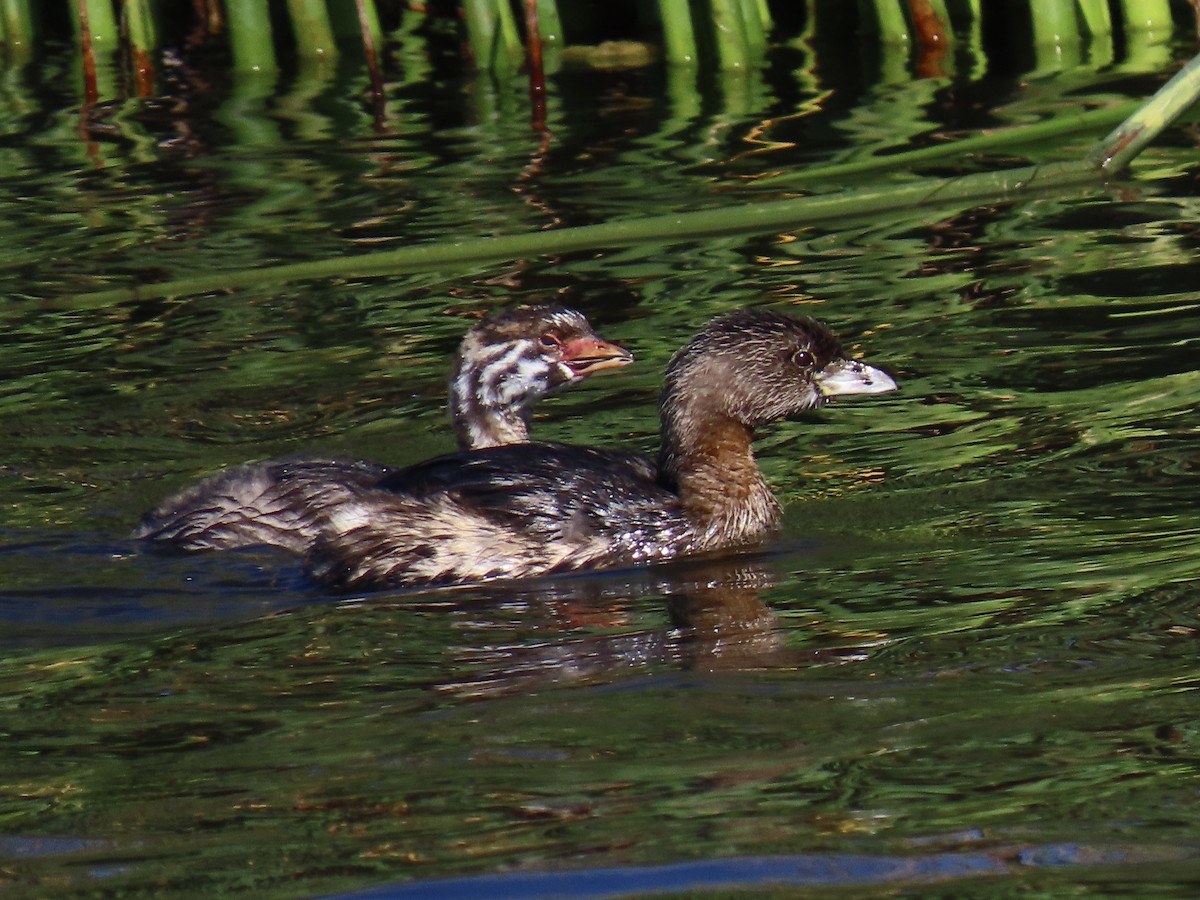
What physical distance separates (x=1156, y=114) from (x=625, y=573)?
2.79m

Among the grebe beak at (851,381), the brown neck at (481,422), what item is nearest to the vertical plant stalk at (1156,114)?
the grebe beak at (851,381)

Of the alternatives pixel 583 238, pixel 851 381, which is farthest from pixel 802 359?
pixel 583 238

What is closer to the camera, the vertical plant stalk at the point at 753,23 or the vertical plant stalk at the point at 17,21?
the vertical plant stalk at the point at 753,23

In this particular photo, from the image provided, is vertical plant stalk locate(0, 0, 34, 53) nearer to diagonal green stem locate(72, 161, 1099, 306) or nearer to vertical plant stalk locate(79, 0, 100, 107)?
vertical plant stalk locate(79, 0, 100, 107)

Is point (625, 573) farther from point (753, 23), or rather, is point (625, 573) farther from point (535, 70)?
point (753, 23)

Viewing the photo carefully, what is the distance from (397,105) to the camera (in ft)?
45.3

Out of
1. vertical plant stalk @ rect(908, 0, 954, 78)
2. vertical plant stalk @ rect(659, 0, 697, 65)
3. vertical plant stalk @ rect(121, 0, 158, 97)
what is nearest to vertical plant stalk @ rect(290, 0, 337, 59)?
vertical plant stalk @ rect(121, 0, 158, 97)


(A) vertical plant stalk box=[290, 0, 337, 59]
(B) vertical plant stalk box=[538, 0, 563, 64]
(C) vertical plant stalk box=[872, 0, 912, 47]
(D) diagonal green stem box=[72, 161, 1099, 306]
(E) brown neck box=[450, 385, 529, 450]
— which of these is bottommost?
(E) brown neck box=[450, 385, 529, 450]

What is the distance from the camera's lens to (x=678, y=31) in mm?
13180

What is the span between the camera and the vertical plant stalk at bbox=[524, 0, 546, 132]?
11.6 meters

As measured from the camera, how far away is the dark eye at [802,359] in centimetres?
716

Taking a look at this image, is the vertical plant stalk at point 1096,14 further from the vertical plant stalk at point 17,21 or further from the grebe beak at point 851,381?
the grebe beak at point 851,381

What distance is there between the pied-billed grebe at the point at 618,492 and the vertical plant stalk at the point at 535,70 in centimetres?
475

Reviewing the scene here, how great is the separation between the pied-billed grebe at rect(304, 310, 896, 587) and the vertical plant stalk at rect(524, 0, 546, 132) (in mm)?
4752
